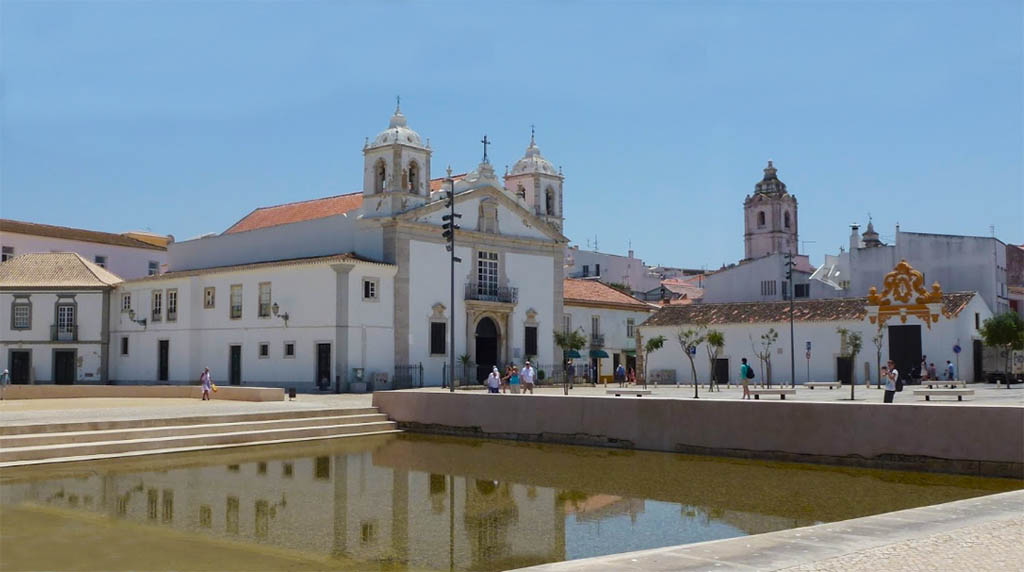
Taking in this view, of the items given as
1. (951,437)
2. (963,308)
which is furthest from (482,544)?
(963,308)

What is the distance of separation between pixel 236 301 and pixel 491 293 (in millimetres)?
10794

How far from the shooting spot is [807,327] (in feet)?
151

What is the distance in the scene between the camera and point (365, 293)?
3678 centimetres

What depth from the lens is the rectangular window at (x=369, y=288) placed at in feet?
120

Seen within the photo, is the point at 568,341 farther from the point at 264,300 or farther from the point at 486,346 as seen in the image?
the point at 264,300

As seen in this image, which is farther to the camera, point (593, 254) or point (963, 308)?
point (593, 254)

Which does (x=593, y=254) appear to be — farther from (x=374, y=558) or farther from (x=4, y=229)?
(x=374, y=558)

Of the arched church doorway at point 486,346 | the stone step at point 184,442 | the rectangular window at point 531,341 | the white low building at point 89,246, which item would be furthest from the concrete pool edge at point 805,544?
the white low building at point 89,246

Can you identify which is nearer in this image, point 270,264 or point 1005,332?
point 270,264

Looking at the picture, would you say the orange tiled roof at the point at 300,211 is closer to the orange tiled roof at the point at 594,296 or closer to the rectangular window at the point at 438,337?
the rectangular window at the point at 438,337

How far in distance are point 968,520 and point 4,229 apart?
185 feet

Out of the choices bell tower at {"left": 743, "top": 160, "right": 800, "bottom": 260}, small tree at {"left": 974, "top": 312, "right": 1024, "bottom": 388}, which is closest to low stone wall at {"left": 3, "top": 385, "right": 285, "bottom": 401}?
small tree at {"left": 974, "top": 312, "right": 1024, "bottom": 388}

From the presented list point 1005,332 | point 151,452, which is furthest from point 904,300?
point 151,452

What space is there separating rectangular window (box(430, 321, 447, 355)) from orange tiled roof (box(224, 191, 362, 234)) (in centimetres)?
755
